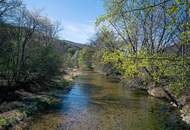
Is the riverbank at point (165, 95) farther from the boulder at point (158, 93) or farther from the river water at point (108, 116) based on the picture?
the river water at point (108, 116)

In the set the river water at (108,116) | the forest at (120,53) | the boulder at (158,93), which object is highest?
the forest at (120,53)

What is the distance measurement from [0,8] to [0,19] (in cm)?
103

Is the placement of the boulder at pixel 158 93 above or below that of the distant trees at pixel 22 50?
below

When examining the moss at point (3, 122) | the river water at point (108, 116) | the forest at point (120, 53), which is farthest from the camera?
the river water at point (108, 116)

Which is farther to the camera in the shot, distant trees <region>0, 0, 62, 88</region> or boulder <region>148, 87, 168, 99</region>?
boulder <region>148, 87, 168, 99</region>

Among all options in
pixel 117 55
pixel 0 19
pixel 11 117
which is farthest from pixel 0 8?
pixel 117 55

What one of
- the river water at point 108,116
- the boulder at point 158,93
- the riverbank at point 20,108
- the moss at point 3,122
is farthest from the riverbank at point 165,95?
the moss at point 3,122

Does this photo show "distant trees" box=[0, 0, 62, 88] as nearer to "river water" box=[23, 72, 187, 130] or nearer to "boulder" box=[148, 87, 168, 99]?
"river water" box=[23, 72, 187, 130]

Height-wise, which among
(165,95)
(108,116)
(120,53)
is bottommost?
(108,116)

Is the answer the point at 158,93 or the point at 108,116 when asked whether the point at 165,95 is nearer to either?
the point at 158,93

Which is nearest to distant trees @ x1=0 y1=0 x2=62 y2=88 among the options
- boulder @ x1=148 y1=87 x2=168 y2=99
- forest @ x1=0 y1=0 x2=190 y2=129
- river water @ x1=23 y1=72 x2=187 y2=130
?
forest @ x1=0 y1=0 x2=190 y2=129

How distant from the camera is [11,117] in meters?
18.4

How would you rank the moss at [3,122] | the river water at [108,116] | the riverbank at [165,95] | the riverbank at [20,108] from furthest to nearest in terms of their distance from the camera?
the riverbank at [165,95] → the river water at [108,116] → the riverbank at [20,108] → the moss at [3,122]

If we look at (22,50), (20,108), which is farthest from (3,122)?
(22,50)
